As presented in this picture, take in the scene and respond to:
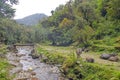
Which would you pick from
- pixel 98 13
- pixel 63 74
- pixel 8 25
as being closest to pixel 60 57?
pixel 63 74

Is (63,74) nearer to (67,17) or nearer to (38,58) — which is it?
(38,58)

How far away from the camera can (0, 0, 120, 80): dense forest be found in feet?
57.2

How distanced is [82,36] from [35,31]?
108 feet

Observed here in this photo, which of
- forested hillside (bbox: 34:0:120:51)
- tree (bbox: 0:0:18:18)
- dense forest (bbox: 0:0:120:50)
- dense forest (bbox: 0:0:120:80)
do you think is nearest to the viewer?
dense forest (bbox: 0:0:120:80)

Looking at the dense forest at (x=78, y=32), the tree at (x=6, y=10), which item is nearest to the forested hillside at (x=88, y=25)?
the dense forest at (x=78, y=32)

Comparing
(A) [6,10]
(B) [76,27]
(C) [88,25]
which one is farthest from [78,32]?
(A) [6,10]

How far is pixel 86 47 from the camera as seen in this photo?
32938 mm

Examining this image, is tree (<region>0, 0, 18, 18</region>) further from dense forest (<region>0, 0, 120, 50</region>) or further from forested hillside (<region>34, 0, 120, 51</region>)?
forested hillside (<region>34, 0, 120, 51</region>)

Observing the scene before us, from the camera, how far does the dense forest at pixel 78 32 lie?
1743cm

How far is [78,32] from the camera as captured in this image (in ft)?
111

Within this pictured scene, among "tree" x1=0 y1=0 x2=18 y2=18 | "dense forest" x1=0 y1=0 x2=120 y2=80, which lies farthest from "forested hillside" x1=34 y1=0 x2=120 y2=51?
"tree" x1=0 y1=0 x2=18 y2=18

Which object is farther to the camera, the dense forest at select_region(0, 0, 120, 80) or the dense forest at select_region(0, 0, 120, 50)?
the dense forest at select_region(0, 0, 120, 50)

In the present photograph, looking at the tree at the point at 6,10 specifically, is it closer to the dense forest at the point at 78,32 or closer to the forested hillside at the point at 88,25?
the dense forest at the point at 78,32

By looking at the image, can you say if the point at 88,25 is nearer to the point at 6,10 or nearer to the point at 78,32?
the point at 78,32
